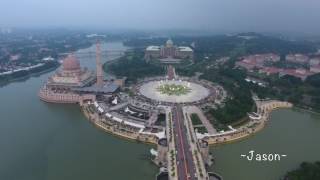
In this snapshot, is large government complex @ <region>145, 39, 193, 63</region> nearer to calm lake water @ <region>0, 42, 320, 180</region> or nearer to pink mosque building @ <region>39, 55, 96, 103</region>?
pink mosque building @ <region>39, 55, 96, 103</region>

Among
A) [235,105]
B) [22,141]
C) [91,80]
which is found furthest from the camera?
[91,80]

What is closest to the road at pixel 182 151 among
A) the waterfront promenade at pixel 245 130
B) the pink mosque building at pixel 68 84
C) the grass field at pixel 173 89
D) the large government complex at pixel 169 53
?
the waterfront promenade at pixel 245 130

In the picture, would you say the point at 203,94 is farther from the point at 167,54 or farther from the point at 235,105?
the point at 167,54

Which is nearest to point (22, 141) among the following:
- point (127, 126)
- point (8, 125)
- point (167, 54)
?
point (8, 125)

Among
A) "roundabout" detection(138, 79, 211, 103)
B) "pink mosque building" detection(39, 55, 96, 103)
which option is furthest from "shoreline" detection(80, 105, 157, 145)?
"roundabout" detection(138, 79, 211, 103)

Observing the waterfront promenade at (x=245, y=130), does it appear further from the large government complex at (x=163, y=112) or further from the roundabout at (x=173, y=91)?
the roundabout at (x=173, y=91)

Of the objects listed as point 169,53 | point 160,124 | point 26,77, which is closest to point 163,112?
point 160,124

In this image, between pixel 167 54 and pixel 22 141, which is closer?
pixel 22 141
